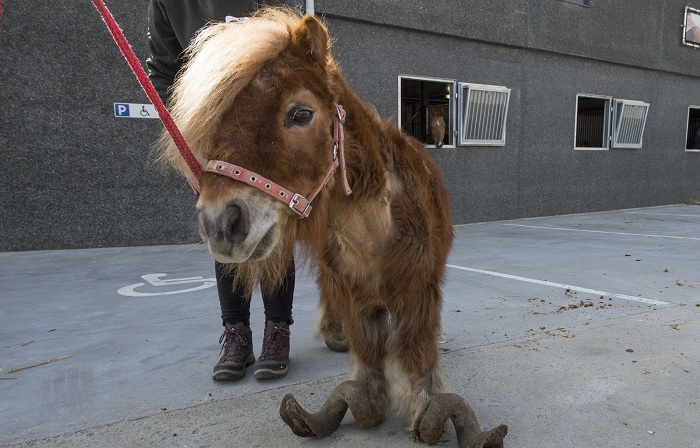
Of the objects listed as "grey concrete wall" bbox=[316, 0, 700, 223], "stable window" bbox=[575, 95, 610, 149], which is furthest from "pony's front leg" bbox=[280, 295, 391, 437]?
"stable window" bbox=[575, 95, 610, 149]

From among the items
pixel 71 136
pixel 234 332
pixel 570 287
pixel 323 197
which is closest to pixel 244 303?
pixel 234 332

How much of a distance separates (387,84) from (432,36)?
52.9 inches

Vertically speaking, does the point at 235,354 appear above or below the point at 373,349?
below

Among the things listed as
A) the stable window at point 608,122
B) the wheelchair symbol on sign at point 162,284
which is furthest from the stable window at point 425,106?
the wheelchair symbol on sign at point 162,284

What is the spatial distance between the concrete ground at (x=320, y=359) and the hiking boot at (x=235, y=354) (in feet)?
0.19

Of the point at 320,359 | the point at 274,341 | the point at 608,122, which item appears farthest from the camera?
the point at 608,122

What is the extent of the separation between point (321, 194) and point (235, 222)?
37 cm

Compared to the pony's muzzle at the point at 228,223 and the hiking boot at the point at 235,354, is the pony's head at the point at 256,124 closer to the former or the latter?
the pony's muzzle at the point at 228,223

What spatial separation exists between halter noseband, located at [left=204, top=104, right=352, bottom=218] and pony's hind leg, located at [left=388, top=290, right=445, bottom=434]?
0.60 m

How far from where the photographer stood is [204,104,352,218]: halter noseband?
130cm

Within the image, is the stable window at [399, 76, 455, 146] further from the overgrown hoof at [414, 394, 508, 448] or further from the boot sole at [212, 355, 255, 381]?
the overgrown hoof at [414, 394, 508, 448]

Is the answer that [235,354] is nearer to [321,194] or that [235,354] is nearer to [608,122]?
[321,194]

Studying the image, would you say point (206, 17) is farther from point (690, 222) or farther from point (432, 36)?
point (690, 222)

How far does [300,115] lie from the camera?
146cm
